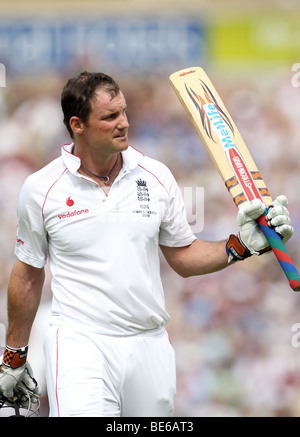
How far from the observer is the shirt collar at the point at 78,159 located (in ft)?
11.6

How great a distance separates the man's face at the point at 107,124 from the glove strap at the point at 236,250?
620mm

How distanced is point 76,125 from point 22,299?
2.74ft

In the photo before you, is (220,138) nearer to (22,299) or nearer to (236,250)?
(236,250)

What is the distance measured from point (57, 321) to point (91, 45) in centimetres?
A: 366

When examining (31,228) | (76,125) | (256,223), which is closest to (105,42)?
(76,125)

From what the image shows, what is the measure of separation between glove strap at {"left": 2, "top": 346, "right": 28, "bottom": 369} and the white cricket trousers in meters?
0.29

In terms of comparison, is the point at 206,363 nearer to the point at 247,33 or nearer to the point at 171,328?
the point at 171,328

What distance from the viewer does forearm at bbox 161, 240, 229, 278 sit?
3553 millimetres

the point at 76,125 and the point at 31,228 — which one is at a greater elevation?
the point at 76,125

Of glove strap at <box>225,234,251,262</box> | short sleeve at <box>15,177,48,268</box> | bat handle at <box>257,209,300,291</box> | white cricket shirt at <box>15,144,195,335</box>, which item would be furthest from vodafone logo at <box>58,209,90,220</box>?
bat handle at <box>257,209,300,291</box>

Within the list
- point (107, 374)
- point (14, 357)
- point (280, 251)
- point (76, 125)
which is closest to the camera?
point (280, 251)

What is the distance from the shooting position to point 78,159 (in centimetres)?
356

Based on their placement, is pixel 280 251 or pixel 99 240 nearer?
pixel 280 251

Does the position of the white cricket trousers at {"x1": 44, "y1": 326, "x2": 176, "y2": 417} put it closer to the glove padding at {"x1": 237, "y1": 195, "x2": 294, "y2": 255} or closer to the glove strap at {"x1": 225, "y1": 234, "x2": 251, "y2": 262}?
the glove strap at {"x1": 225, "y1": 234, "x2": 251, "y2": 262}
